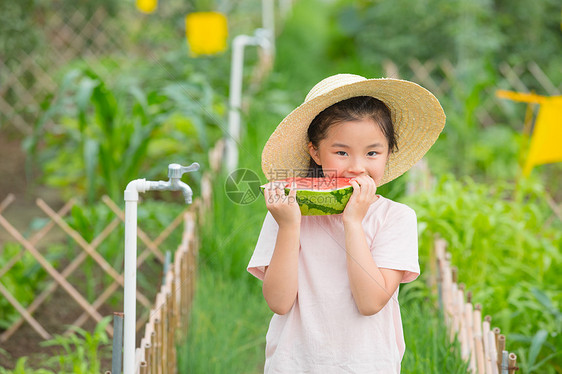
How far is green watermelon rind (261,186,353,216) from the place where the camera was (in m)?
1.24

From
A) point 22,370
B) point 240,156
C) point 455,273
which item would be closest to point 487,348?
point 455,273

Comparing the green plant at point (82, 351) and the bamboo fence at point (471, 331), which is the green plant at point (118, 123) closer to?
the green plant at point (82, 351)

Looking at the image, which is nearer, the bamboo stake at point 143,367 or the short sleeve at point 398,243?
the short sleeve at point 398,243

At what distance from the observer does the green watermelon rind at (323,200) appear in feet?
4.06

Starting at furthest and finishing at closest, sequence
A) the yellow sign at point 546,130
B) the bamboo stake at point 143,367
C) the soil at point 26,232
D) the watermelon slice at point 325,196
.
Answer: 1. the yellow sign at point 546,130
2. the soil at point 26,232
3. the bamboo stake at point 143,367
4. the watermelon slice at point 325,196

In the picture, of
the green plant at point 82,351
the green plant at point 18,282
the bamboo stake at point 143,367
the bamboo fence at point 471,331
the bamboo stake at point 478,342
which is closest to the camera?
the bamboo stake at point 143,367

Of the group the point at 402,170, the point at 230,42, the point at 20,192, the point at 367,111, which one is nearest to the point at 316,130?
the point at 367,111

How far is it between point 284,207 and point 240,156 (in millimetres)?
2115

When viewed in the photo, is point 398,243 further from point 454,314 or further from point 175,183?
point 454,314

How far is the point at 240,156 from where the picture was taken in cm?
334

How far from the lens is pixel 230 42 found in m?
6.93

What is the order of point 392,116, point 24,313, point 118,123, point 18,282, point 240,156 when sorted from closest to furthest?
point 392,116
point 24,313
point 18,282
point 118,123
point 240,156

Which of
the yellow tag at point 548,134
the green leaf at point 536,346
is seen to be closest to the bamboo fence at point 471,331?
the green leaf at point 536,346

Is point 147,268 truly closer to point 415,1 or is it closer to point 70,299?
point 70,299
